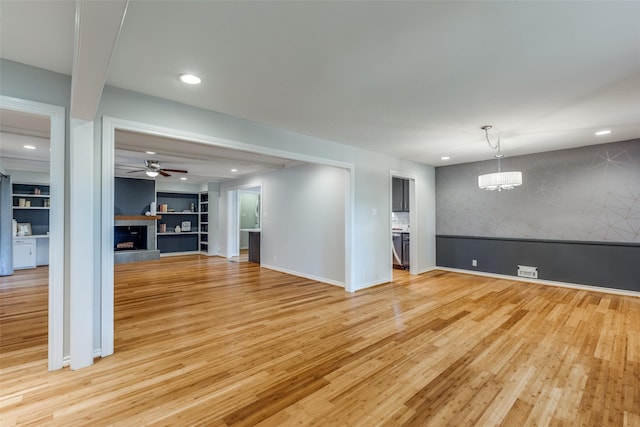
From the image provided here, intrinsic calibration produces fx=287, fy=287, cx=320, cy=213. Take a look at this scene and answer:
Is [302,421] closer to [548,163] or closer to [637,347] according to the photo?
[637,347]

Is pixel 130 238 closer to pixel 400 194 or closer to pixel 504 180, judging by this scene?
pixel 400 194

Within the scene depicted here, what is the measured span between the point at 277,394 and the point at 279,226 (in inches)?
189

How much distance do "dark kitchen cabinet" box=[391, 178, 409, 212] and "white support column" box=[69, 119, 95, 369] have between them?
19.0 ft

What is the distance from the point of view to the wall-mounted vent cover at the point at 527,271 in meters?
5.52

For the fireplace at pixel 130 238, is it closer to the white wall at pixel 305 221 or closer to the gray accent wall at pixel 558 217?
the white wall at pixel 305 221

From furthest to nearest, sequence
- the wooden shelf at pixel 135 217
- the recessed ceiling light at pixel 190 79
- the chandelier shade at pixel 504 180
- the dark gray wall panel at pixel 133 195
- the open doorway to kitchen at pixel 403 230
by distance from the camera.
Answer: the dark gray wall panel at pixel 133 195, the wooden shelf at pixel 135 217, the open doorway to kitchen at pixel 403 230, the chandelier shade at pixel 504 180, the recessed ceiling light at pixel 190 79

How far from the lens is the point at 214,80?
257 cm

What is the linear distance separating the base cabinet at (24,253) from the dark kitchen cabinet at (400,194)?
8636mm

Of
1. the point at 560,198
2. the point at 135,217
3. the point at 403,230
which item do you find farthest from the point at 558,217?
the point at 135,217

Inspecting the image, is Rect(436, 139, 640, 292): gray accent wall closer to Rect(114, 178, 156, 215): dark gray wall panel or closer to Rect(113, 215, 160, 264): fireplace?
Rect(113, 215, 160, 264): fireplace

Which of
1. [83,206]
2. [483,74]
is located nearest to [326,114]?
[483,74]

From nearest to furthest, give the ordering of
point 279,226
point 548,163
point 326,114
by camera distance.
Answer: point 326,114, point 548,163, point 279,226

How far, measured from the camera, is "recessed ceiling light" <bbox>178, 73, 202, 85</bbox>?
2.47 metres

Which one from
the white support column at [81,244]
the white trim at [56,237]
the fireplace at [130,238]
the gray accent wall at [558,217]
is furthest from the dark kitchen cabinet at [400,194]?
the fireplace at [130,238]
